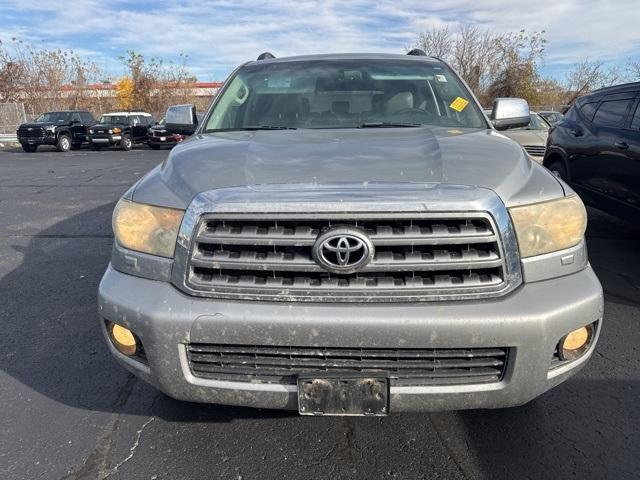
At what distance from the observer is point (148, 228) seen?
2109 millimetres

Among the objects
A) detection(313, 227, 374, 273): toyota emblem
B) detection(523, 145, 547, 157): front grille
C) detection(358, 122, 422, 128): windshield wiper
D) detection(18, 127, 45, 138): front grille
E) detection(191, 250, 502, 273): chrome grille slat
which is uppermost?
detection(358, 122, 422, 128): windshield wiper

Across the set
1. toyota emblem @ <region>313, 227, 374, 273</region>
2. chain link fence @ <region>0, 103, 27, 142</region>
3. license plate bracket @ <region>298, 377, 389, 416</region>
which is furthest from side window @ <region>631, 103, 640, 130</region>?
chain link fence @ <region>0, 103, 27, 142</region>

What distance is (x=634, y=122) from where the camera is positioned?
16.4 feet

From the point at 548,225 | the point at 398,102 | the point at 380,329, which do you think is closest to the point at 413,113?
the point at 398,102

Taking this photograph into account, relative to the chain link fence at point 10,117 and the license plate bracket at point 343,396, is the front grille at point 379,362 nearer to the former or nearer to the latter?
the license plate bracket at point 343,396

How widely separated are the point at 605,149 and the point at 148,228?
16.7 feet

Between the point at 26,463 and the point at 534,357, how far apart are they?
7.47 ft

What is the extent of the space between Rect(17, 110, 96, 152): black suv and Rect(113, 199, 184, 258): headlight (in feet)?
75.7

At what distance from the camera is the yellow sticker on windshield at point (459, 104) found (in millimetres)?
3395

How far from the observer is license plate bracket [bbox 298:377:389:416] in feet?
6.25

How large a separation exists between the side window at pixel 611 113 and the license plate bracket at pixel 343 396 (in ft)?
15.7

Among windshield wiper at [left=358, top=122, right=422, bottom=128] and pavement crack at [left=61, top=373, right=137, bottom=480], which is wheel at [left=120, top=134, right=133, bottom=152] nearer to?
windshield wiper at [left=358, top=122, right=422, bottom=128]

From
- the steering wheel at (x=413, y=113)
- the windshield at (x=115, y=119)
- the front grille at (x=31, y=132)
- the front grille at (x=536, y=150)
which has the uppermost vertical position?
the steering wheel at (x=413, y=113)

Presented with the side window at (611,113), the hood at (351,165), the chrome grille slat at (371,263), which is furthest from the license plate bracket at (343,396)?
the side window at (611,113)
